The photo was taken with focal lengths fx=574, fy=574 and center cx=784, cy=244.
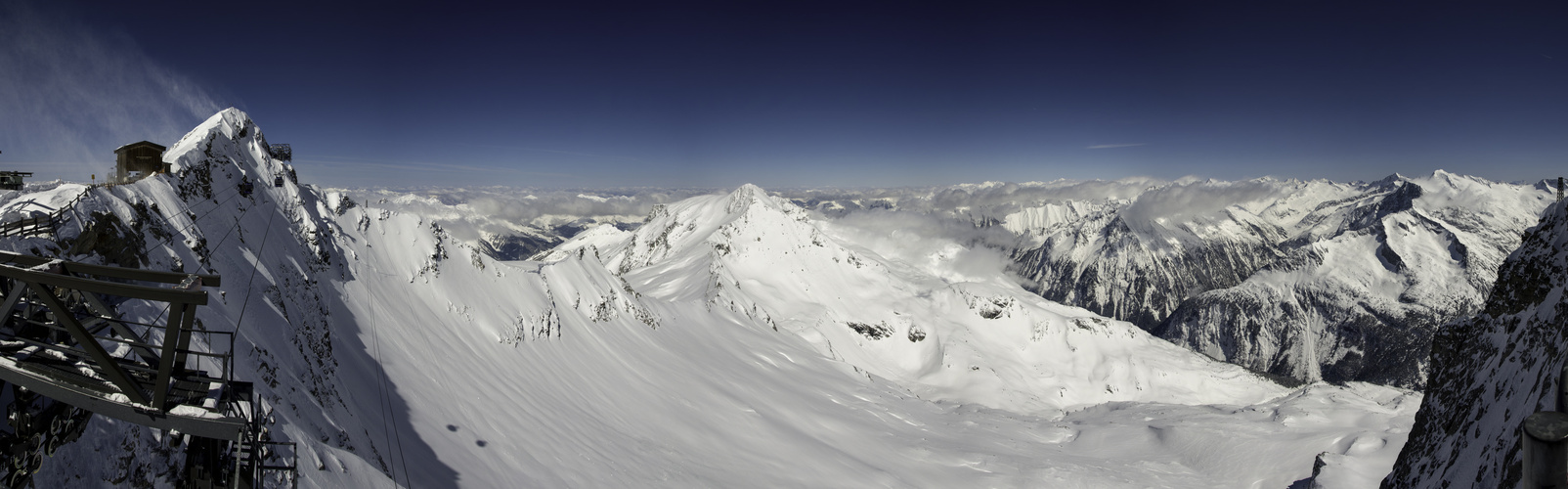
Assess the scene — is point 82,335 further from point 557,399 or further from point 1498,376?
point 557,399

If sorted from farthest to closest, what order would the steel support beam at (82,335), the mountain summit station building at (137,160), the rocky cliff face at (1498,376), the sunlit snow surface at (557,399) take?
the mountain summit station building at (137,160)
the sunlit snow surface at (557,399)
the rocky cliff face at (1498,376)
the steel support beam at (82,335)

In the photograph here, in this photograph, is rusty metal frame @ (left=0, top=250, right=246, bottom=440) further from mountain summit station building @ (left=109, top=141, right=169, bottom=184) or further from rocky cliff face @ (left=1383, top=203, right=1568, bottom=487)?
rocky cliff face @ (left=1383, top=203, right=1568, bottom=487)

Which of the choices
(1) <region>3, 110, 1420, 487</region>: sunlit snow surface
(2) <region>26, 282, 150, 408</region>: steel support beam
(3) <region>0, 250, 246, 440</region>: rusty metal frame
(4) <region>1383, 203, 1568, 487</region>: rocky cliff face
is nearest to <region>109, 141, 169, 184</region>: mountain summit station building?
(1) <region>3, 110, 1420, 487</region>: sunlit snow surface

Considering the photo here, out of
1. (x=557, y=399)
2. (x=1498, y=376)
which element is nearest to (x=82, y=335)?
(x=1498, y=376)

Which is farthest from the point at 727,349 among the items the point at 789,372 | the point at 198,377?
the point at 198,377

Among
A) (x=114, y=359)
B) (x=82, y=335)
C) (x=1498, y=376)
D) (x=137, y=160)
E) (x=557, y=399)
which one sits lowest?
(x=557, y=399)

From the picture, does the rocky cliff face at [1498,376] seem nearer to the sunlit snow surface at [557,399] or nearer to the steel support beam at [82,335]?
the steel support beam at [82,335]

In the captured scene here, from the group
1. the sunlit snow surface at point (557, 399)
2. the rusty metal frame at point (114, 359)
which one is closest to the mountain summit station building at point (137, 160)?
the sunlit snow surface at point (557, 399)

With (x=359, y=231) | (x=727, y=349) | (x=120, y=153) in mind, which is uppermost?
(x=120, y=153)

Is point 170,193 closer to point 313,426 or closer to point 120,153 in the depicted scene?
point 120,153
